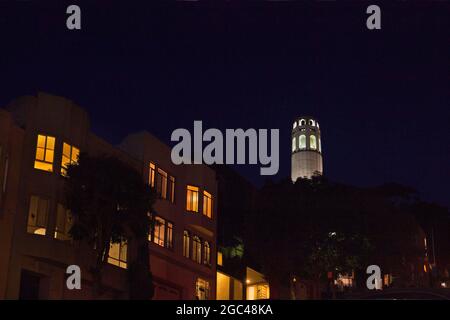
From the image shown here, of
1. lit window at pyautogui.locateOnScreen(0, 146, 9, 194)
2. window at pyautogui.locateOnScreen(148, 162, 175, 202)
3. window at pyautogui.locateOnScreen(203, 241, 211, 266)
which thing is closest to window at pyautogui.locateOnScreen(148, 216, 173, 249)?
window at pyautogui.locateOnScreen(148, 162, 175, 202)

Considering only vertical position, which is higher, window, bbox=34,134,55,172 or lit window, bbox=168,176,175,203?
lit window, bbox=168,176,175,203

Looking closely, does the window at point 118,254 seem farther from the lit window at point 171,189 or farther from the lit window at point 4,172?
the lit window at point 4,172

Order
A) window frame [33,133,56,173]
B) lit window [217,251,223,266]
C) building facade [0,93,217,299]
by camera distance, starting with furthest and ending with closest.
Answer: lit window [217,251,223,266] < window frame [33,133,56,173] < building facade [0,93,217,299]

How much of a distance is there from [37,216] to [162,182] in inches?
472

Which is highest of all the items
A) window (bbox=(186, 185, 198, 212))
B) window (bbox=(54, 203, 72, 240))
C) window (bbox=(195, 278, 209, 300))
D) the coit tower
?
the coit tower

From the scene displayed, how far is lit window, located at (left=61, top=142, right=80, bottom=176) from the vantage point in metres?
38.6

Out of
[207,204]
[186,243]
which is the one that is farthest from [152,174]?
[207,204]

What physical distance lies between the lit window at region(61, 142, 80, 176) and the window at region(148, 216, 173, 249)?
7.95 meters

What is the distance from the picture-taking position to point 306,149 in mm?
151500

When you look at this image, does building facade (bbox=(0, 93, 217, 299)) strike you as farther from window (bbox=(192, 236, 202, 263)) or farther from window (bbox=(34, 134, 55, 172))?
window (bbox=(192, 236, 202, 263))

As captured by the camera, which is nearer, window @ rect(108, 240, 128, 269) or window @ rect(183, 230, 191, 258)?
window @ rect(108, 240, 128, 269)
